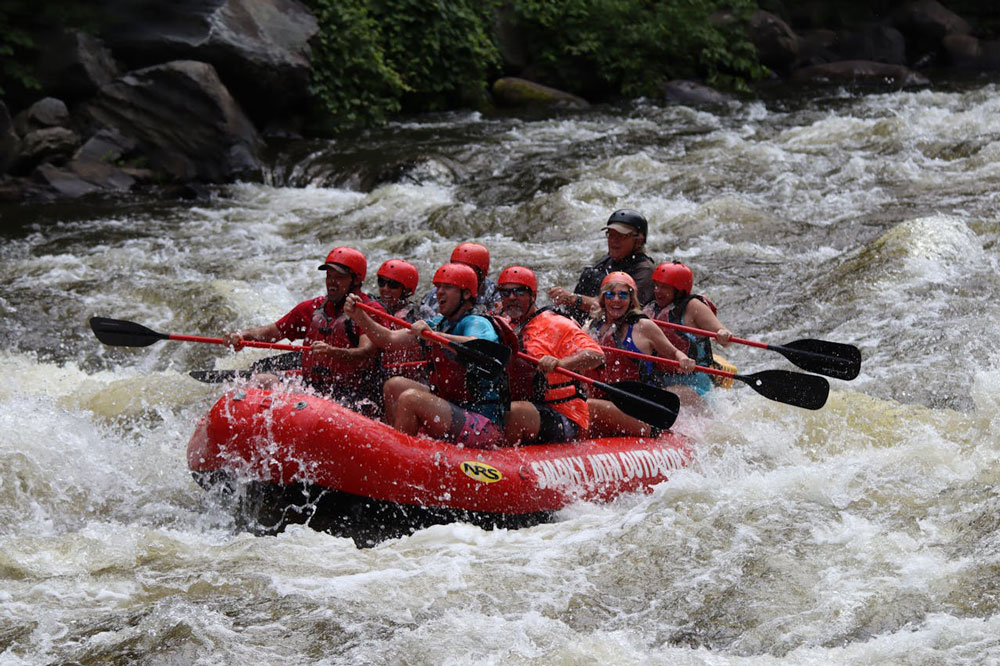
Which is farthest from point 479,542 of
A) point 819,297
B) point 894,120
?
point 894,120

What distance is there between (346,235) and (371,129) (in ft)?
16.0

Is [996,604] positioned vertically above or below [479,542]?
above

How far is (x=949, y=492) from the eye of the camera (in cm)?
546

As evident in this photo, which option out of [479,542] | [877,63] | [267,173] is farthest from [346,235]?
[877,63]

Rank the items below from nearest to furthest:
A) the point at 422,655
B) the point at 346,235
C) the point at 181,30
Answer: the point at 422,655
the point at 346,235
the point at 181,30

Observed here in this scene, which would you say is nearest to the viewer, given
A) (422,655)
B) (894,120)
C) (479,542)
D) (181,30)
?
(422,655)

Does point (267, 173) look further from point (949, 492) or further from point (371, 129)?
point (949, 492)

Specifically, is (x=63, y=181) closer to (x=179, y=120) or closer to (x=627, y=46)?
(x=179, y=120)

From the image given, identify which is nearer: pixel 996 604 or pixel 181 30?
pixel 996 604

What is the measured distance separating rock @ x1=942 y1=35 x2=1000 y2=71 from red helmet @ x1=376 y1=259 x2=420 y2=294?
59.6ft

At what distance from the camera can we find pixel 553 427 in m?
5.86

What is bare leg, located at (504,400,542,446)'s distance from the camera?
18.8 feet

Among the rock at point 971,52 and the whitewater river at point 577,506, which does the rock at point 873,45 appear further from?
the whitewater river at point 577,506

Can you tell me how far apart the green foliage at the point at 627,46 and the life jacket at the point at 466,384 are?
14.0m
